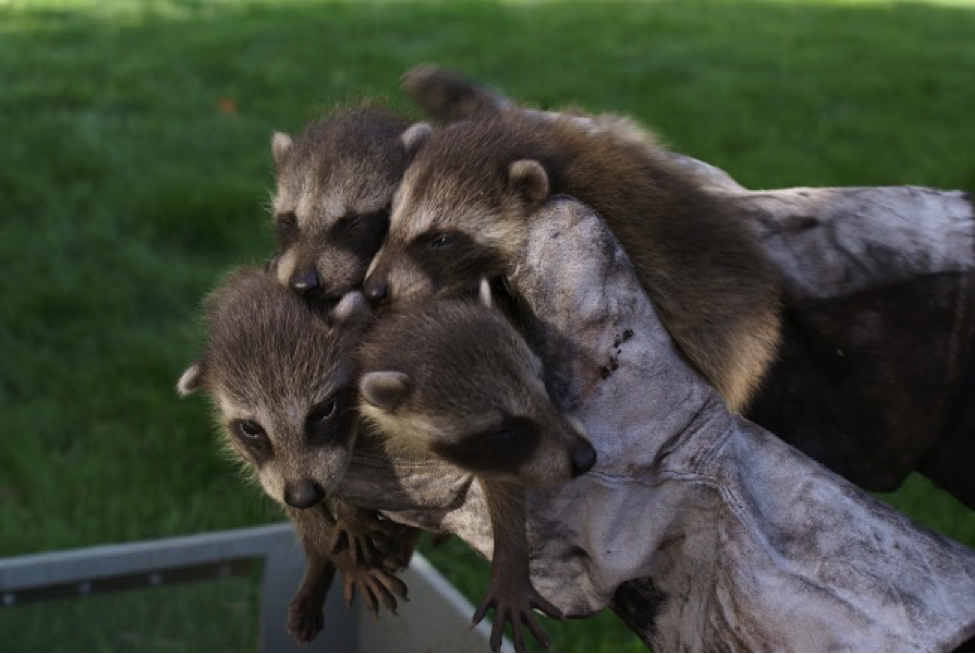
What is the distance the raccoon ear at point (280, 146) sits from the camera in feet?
11.3

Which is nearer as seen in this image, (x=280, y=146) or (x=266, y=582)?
(x=280, y=146)

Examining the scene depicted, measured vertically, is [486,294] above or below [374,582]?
above

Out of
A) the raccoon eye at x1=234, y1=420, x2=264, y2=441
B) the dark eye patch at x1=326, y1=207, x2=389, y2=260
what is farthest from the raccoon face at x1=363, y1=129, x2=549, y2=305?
the raccoon eye at x1=234, y1=420, x2=264, y2=441

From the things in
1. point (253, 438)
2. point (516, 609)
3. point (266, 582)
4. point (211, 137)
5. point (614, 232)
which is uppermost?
point (614, 232)

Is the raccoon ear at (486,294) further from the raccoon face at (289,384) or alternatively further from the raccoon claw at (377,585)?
the raccoon claw at (377,585)

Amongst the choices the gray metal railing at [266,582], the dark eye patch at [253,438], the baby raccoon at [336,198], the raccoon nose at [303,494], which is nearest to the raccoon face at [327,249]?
the baby raccoon at [336,198]

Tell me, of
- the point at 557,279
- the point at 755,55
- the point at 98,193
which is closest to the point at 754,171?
the point at 755,55

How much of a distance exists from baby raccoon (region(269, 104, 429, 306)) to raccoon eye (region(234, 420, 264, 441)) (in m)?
0.32

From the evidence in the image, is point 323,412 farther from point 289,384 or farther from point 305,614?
point 305,614

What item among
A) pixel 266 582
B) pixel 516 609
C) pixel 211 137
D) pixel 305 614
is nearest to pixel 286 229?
pixel 305 614

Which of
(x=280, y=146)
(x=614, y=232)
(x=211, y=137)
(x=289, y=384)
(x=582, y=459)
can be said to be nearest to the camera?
(x=582, y=459)

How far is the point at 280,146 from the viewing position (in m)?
3.48

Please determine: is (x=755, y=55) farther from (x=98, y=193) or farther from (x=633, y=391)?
(x=633, y=391)

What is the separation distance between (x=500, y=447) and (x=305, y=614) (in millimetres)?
1225
